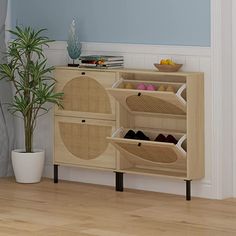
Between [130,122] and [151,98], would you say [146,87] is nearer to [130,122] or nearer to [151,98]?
[151,98]

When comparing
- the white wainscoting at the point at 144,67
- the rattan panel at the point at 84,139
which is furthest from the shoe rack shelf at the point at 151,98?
the rattan panel at the point at 84,139

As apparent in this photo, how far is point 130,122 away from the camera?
744 centimetres

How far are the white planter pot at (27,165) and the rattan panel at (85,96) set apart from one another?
1.61 ft

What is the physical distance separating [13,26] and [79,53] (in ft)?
2.96

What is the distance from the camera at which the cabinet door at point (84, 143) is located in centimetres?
745

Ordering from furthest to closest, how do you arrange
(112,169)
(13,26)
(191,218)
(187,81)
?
(13,26), (112,169), (187,81), (191,218)

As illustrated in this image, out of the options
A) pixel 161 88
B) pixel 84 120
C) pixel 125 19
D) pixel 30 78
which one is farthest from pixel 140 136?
pixel 30 78

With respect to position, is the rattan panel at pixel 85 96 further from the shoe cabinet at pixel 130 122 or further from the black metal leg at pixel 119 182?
the black metal leg at pixel 119 182

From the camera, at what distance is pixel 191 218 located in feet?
21.0

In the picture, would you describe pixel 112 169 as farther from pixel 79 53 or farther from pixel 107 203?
pixel 79 53

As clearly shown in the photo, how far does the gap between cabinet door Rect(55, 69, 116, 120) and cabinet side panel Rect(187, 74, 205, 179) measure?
71cm

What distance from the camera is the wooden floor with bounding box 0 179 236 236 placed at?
6.03 m

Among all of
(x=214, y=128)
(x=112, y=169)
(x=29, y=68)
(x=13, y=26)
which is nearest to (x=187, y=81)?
(x=214, y=128)

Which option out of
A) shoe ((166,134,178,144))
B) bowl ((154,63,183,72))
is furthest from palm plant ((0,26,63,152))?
shoe ((166,134,178,144))
